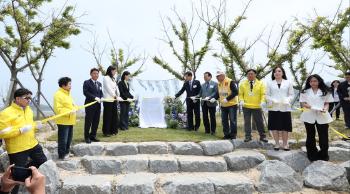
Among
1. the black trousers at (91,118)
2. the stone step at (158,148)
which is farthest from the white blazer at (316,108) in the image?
the black trousers at (91,118)

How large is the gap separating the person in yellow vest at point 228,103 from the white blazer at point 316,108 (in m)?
1.66

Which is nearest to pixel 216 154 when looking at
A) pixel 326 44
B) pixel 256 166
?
pixel 256 166

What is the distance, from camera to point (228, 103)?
7.84 metres

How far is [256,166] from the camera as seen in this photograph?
6797mm

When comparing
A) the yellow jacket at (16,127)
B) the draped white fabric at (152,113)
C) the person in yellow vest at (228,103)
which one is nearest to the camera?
the yellow jacket at (16,127)

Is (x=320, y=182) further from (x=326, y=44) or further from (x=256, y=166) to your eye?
(x=326, y=44)

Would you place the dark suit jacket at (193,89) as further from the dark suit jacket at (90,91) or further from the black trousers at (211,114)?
the dark suit jacket at (90,91)

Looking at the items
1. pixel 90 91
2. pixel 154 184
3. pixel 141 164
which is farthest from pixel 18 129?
pixel 90 91

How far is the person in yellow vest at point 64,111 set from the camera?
6.26m

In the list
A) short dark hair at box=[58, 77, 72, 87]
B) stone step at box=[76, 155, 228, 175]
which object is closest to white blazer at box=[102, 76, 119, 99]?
short dark hair at box=[58, 77, 72, 87]

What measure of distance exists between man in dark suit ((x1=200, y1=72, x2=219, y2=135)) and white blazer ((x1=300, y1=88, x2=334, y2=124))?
2341mm

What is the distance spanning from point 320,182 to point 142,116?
19.4 ft

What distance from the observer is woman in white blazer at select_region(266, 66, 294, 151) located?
688 centimetres

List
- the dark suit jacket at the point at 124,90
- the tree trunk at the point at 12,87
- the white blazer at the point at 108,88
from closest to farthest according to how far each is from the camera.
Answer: the white blazer at the point at 108,88, the tree trunk at the point at 12,87, the dark suit jacket at the point at 124,90
